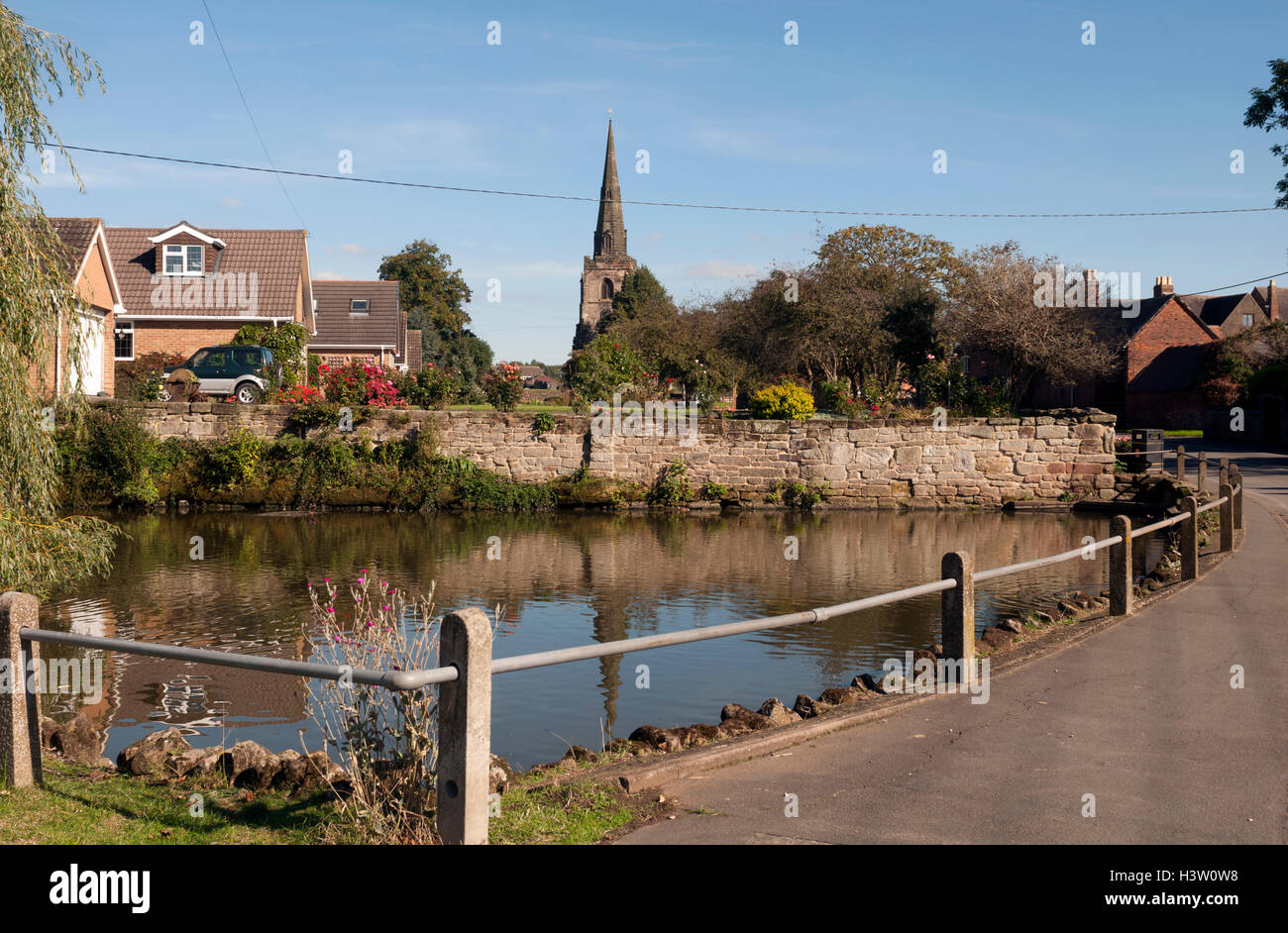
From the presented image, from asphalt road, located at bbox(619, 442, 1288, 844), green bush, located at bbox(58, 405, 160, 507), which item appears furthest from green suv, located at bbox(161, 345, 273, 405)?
asphalt road, located at bbox(619, 442, 1288, 844)

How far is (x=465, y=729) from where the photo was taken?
14.5 ft

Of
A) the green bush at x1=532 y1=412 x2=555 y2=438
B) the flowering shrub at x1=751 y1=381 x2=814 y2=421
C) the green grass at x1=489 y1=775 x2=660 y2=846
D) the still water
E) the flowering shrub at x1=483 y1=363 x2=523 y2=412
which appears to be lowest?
the still water

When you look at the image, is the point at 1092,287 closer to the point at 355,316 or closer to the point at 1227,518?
the point at 355,316

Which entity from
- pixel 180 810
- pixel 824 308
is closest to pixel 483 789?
pixel 180 810

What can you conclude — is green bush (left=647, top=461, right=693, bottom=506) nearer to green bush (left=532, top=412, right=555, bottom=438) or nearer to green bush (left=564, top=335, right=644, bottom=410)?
green bush (left=564, top=335, right=644, bottom=410)

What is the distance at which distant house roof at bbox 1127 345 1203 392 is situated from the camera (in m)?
53.1

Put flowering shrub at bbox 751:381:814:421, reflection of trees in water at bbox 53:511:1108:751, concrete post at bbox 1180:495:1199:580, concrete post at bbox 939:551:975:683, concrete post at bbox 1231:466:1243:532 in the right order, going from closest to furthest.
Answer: concrete post at bbox 939:551:975:683 → reflection of trees in water at bbox 53:511:1108:751 → concrete post at bbox 1180:495:1199:580 → concrete post at bbox 1231:466:1243:532 → flowering shrub at bbox 751:381:814:421

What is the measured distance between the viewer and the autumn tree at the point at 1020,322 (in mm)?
42319

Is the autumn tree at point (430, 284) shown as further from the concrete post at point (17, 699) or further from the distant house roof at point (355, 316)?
the concrete post at point (17, 699)

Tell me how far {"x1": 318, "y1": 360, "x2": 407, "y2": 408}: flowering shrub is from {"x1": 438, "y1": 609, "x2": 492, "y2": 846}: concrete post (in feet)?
75.0

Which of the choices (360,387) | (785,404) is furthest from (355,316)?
(785,404)

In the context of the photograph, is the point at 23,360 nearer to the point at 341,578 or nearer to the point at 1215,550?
the point at 341,578

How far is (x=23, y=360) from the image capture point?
1063 centimetres
